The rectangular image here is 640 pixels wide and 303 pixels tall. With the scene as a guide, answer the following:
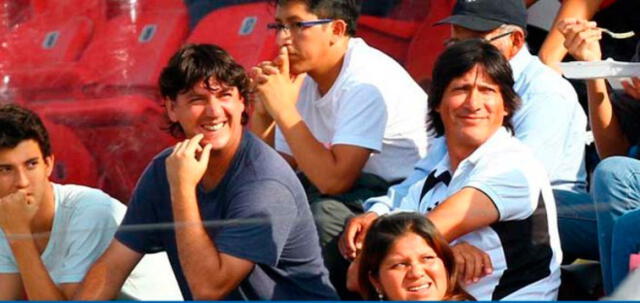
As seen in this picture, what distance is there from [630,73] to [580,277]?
1.94ft

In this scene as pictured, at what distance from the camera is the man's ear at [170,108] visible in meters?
4.01

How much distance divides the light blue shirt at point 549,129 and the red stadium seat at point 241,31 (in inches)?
52.5

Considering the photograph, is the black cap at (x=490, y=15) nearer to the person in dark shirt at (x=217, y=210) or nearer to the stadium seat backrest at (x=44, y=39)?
the person in dark shirt at (x=217, y=210)

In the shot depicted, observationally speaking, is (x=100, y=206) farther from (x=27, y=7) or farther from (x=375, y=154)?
(x=27, y=7)

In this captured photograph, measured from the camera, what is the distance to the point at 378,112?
436 cm

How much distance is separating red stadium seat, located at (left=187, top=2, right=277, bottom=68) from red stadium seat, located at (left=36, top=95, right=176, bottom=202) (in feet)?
1.02

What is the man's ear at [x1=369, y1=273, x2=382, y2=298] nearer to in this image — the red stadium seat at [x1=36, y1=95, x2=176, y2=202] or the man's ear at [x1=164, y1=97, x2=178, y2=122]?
the man's ear at [x1=164, y1=97, x2=178, y2=122]

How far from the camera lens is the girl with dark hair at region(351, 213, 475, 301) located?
134 inches

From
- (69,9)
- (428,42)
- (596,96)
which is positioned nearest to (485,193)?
(596,96)

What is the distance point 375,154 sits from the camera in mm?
4387

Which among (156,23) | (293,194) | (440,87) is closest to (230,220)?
(293,194)

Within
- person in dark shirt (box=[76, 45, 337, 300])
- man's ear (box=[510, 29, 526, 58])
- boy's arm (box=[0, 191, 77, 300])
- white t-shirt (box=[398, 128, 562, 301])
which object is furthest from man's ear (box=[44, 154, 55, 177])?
man's ear (box=[510, 29, 526, 58])

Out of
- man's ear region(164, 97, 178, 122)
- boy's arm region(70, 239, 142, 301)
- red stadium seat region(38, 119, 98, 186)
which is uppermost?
man's ear region(164, 97, 178, 122)

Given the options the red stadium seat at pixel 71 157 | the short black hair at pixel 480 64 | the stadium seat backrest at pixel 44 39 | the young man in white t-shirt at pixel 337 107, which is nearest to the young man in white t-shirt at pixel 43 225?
the young man in white t-shirt at pixel 337 107
